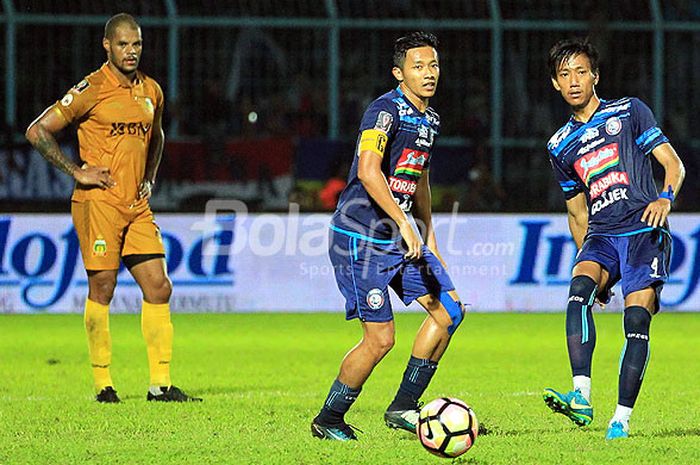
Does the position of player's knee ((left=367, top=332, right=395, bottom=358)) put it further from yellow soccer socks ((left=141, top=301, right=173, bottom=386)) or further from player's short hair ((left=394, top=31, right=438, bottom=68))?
yellow soccer socks ((left=141, top=301, right=173, bottom=386))

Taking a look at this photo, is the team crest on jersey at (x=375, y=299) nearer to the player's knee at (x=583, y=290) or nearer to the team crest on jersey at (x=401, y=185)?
the team crest on jersey at (x=401, y=185)

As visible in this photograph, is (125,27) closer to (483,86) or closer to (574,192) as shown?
(574,192)

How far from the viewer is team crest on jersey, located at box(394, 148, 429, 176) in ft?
25.3

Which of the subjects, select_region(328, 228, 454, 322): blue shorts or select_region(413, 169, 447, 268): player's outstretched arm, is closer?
select_region(328, 228, 454, 322): blue shorts

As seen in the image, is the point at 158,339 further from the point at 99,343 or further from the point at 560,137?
the point at 560,137

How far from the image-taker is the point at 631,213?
7.78 meters

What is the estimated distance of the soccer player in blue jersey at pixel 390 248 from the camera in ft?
24.5

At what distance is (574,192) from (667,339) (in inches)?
248

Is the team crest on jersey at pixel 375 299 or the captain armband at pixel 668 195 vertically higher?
the captain armband at pixel 668 195

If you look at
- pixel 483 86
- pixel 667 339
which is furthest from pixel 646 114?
pixel 483 86

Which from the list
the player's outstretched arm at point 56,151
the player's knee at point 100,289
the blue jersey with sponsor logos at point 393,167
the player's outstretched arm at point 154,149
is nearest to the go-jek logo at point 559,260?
the player's outstretched arm at point 154,149

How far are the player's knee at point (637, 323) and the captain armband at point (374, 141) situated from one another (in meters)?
1.50

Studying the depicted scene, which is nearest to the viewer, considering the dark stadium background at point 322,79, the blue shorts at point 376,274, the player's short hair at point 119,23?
the blue shorts at point 376,274

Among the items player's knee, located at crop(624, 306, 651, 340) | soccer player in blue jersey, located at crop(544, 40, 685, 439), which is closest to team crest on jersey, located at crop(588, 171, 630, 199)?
soccer player in blue jersey, located at crop(544, 40, 685, 439)
